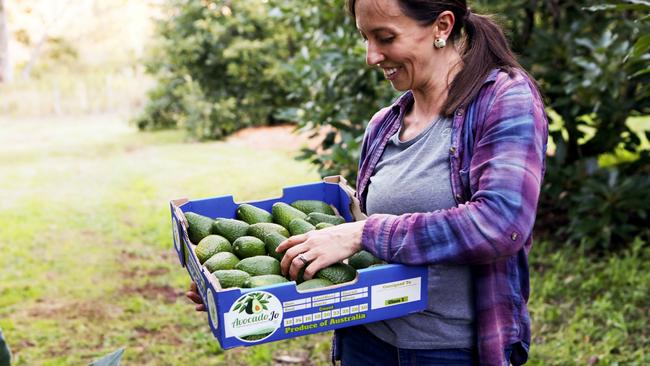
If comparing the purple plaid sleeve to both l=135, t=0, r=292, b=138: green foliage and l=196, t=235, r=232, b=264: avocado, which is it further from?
l=135, t=0, r=292, b=138: green foliage

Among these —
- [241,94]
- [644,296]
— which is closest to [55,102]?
[241,94]

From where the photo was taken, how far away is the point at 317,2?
15.8ft

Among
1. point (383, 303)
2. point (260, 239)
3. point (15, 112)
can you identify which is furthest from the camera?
point (15, 112)

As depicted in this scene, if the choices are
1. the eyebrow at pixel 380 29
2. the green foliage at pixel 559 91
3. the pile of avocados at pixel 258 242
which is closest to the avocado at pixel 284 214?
the pile of avocados at pixel 258 242

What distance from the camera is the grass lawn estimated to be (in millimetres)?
3859

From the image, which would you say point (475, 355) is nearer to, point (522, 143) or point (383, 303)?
point (383, 303)

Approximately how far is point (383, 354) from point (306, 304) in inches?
16.8

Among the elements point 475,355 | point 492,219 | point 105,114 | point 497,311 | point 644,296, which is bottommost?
point 105,114

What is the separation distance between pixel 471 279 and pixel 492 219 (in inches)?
11.3

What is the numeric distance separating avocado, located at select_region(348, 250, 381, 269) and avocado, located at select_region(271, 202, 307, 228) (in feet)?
0.90

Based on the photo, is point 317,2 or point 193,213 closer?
point 193,213

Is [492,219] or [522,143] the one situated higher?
[522,143]

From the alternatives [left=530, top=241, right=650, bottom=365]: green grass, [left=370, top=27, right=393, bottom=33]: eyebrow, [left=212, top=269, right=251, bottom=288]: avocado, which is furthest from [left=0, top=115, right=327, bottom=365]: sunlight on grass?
[left=370, top=27, right=393, bottom=33]: eyebrow

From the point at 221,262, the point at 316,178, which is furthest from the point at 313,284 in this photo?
the point at 316,178
